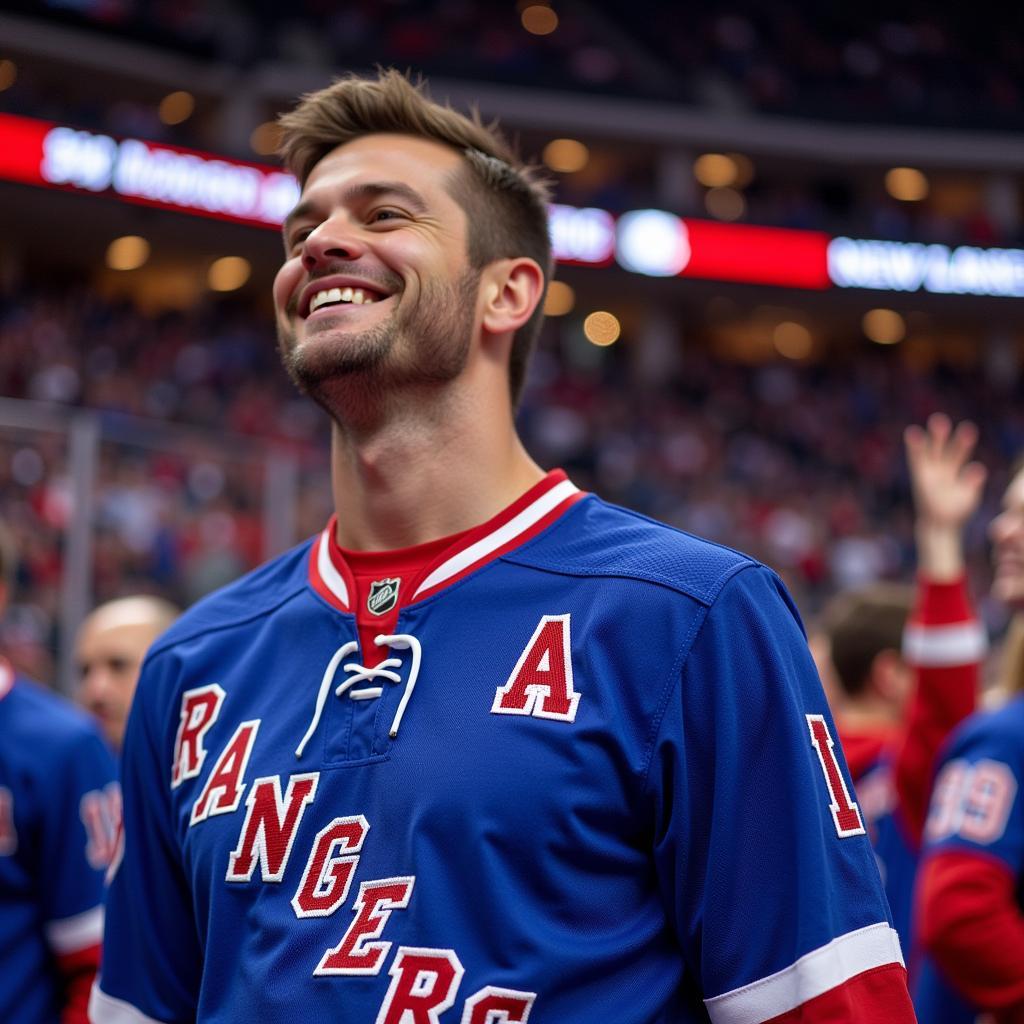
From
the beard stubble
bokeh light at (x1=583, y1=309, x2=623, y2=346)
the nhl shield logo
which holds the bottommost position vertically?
the nhl shield logo

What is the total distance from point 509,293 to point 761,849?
2.91ft

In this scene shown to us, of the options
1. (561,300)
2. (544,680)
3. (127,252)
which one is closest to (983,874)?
(544,680)

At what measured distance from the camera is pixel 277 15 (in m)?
22.8

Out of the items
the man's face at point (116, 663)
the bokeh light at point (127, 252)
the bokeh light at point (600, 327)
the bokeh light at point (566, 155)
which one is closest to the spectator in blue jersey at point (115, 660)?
the man's face at point (116, 663)

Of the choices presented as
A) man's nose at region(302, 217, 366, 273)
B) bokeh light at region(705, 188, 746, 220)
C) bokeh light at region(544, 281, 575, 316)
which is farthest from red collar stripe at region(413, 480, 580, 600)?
bokeh light at region(705, 188, 746, 220)

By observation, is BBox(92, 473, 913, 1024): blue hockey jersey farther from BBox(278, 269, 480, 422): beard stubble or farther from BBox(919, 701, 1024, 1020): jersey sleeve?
BBox(919, 701, 1024, 1020): jersey sleeve

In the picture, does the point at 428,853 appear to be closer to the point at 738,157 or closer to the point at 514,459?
the point at 514,459

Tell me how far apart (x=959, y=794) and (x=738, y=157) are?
2283 cm

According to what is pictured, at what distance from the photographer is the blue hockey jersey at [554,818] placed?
5.25 ft

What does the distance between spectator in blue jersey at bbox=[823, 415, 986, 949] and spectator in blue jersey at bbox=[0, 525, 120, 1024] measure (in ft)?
5.77

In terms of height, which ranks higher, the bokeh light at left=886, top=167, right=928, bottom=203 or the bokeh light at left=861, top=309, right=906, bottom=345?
the bokeh light at left=886, top=167, right=928, bottom=203

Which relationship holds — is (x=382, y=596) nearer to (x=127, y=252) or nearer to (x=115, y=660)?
(x=115, y=660)

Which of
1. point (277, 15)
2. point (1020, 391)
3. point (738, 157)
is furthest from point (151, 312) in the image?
point (1020, 391)

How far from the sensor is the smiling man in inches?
63.5
